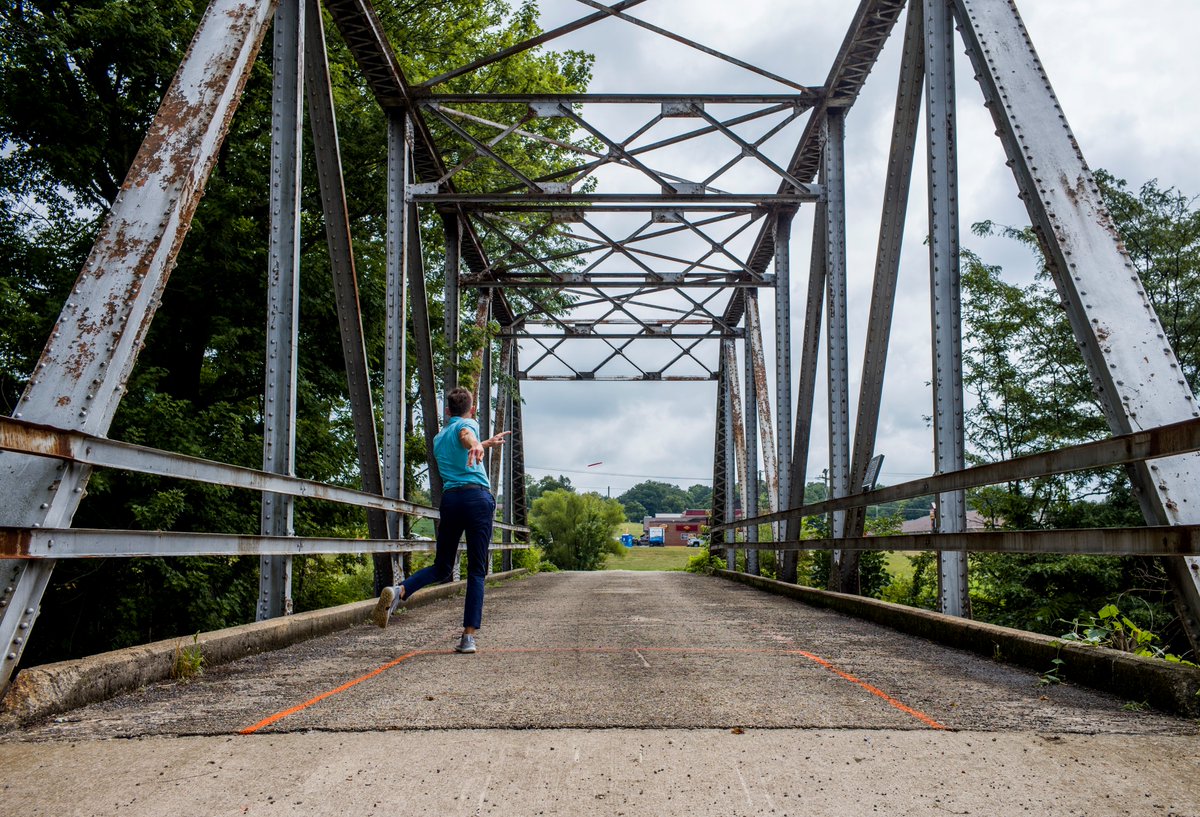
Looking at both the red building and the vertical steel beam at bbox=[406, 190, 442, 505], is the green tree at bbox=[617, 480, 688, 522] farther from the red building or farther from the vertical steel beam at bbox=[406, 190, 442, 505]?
the vertical steel beam at bbox=[406, 190, 442, 505]

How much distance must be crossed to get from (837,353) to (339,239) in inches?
217

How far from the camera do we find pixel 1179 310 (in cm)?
1745

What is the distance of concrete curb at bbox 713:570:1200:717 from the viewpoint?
383 cm

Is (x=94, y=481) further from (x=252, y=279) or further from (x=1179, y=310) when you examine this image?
(x=1179, y=310)

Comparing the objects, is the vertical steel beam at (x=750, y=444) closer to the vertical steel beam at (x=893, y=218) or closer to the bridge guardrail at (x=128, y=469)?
the vertical steel beam at (x=893, y=218)

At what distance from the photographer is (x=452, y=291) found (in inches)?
603

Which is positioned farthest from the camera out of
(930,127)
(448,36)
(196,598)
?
(448,36)

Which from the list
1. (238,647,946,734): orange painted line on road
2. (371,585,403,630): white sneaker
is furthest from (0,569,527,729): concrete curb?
(238,647,946,734): orange painted line on road

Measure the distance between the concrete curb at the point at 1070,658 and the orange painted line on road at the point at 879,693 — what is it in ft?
3.23

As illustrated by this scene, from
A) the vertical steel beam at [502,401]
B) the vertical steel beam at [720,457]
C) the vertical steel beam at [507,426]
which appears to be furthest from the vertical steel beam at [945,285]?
the vertical steel beam at [720,457]

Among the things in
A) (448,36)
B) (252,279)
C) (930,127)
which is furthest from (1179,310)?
(252,279)

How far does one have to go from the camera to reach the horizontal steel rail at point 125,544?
11.6 feet

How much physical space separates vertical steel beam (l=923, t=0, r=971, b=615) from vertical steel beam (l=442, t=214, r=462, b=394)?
934cm

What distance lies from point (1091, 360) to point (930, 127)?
119 inches
